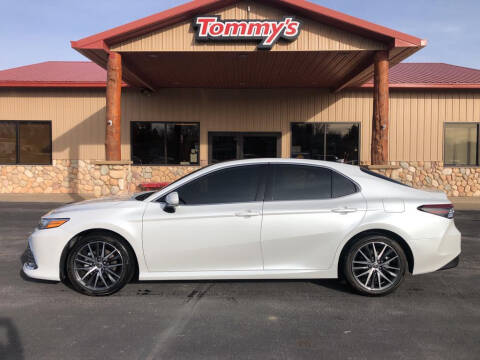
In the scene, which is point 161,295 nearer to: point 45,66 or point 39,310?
point 39,310

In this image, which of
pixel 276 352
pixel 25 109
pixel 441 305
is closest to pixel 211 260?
pixel 276 352

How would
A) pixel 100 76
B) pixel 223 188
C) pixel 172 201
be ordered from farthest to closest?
1. pixel 100 76
2. pixel 223 188
3. pixel 172 201

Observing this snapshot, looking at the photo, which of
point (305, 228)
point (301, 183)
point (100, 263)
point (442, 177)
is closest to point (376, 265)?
point (305, 228)

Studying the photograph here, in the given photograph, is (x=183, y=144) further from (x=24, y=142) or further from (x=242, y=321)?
(x=242, y=321)

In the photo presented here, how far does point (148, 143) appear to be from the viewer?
637 inches

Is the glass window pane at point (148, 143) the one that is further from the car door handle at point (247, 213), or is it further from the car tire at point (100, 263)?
the car door handle at point (247, 213)

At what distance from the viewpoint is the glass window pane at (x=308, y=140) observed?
15953mm

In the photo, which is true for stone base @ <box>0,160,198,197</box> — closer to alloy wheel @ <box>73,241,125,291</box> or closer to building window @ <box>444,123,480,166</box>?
building window @ <box>444,123,480,166</box>

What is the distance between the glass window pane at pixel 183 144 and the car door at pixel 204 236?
38.8ft

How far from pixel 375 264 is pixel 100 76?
15.2 m

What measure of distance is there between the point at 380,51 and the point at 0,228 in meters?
10.3

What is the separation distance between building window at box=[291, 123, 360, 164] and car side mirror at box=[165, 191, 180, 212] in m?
12.0

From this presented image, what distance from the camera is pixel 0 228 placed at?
8641 mm

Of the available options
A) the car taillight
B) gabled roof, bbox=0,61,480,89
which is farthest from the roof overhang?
the car taillight
